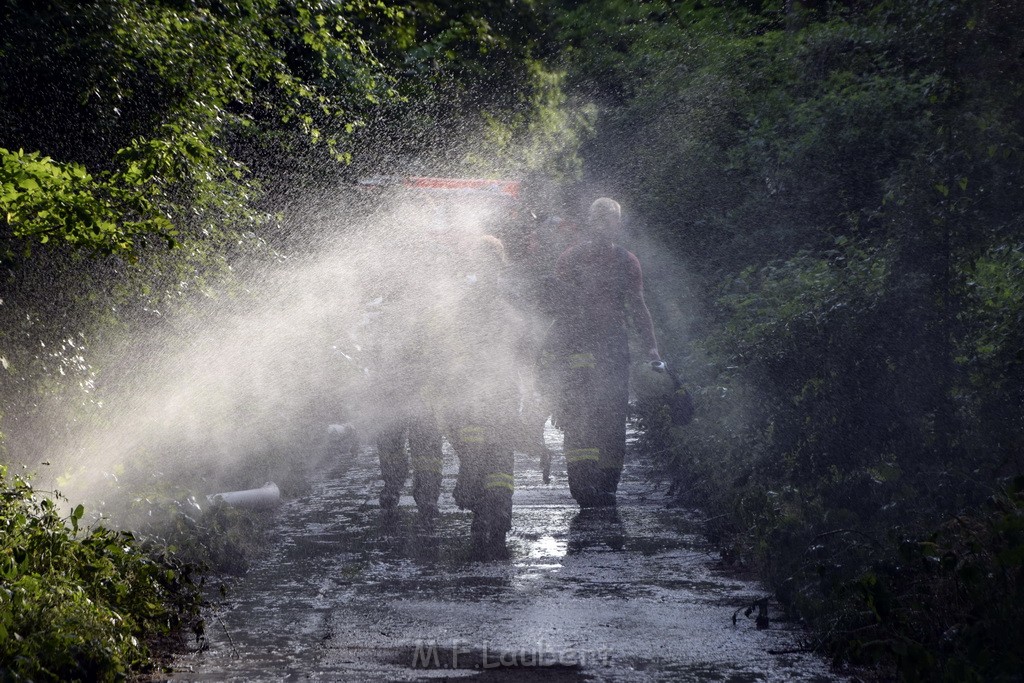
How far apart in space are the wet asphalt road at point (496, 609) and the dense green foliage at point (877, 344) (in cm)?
39

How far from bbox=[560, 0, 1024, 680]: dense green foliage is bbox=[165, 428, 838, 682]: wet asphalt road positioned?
15.3 inches

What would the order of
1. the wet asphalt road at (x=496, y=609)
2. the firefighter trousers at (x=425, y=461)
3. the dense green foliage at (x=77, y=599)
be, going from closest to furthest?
the dense green foliage at (x=77, y=599) → the wet asphalt road at (x=496, y=609) → the firefighter trousers at (x=425, y=461)

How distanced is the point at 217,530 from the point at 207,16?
3.45 metres

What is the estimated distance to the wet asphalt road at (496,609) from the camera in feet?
18.2

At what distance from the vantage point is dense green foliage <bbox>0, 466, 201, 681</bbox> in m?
4.95

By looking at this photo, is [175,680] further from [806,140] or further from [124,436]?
[806,140]

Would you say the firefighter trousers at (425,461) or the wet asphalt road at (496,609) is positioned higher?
the firefighter trousers at (425,461)

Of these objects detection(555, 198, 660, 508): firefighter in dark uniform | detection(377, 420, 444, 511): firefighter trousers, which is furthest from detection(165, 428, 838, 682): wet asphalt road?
detection(555, 198, 660, 508): firefighter in dark uniform

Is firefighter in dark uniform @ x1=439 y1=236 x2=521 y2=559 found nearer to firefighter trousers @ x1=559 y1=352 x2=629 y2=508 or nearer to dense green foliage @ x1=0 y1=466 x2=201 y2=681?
firefighter trousers @ x1=559 y1=352 x2=629 y2=508

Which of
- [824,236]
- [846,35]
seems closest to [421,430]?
[824,236]

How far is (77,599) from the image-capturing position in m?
5.41

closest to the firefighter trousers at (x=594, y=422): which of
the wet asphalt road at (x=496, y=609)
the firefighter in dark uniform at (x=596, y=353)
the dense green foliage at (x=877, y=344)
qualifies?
the firefighter in dark uniform at (x=596, y=353)

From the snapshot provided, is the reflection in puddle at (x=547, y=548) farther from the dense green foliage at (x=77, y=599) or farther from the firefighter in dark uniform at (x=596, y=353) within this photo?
the dense green foliage at (x=77, y=599)

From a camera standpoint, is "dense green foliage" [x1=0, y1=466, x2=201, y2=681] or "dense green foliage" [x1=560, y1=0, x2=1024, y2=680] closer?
"dense green foliage" [x1=0, y1=466, x2=201, y2=681]
